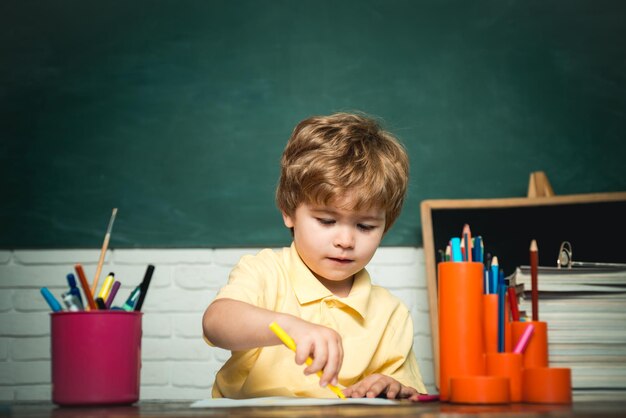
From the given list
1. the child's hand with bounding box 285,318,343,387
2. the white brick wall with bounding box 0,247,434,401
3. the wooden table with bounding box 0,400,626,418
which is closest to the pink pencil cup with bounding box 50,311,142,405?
the wooden table with bounding box 0,400,626,418

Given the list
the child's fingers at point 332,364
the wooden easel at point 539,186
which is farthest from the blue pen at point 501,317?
the wooden easel at point 539,186

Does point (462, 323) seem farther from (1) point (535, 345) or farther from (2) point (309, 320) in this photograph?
(2) point (309, 320)

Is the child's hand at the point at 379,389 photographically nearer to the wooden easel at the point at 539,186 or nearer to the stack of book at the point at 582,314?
the stack of book at the point at 582,314

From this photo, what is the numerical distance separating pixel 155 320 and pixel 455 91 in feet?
3.49

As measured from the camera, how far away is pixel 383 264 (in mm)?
2148

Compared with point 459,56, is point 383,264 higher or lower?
lower

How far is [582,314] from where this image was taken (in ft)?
4.54

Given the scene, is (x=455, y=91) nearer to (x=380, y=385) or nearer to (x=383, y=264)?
Result: (x=383, y=264)

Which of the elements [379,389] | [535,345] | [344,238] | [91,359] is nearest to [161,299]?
[344,238]

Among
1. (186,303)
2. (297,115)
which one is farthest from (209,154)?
(186,303)

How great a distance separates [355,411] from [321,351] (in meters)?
0.11

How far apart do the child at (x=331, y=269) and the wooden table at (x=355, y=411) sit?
408 millimetres

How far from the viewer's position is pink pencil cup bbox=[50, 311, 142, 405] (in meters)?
0.88

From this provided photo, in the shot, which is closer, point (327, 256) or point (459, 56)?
point (327, 256)
